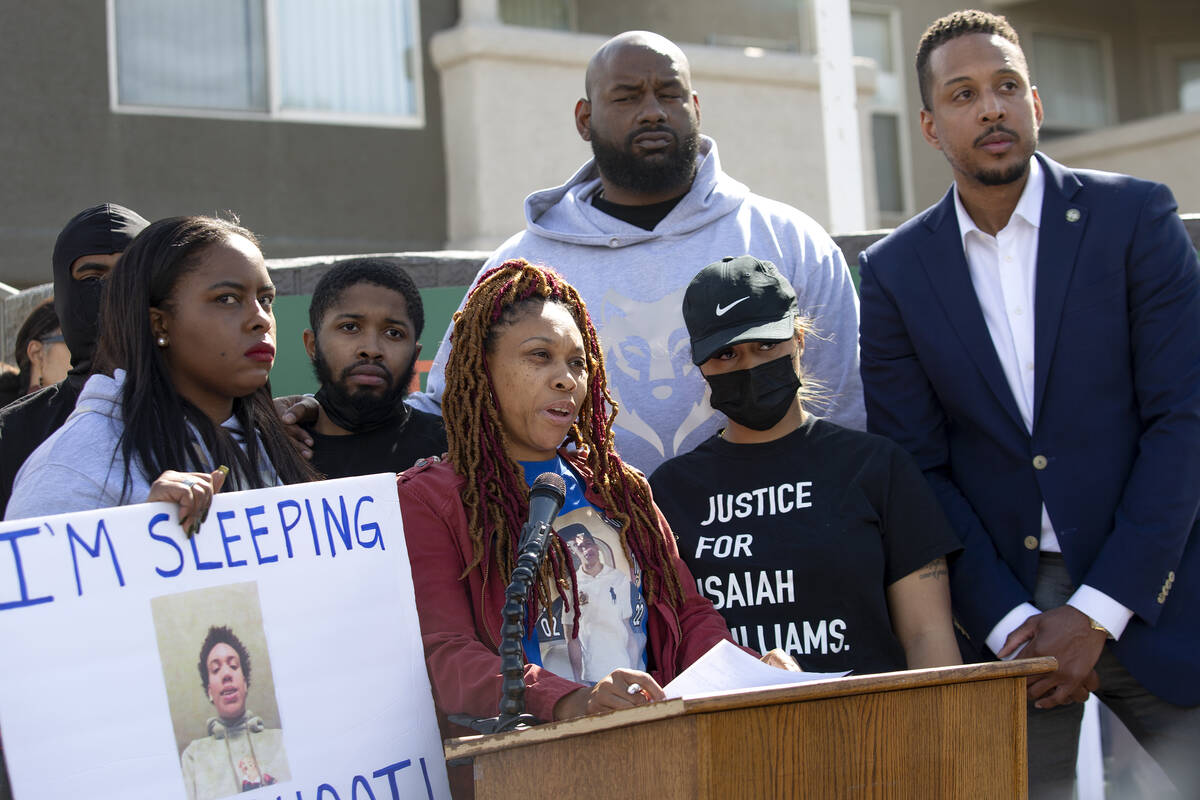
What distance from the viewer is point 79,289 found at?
351 centimetres

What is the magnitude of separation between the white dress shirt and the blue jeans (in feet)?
0.40

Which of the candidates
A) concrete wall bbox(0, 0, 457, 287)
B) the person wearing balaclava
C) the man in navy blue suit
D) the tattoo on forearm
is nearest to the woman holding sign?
the person wearing balaclava

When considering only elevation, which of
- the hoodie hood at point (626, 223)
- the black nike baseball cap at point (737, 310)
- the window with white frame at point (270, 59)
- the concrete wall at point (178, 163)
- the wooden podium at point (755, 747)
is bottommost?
the wooden podium at point (755, 747)

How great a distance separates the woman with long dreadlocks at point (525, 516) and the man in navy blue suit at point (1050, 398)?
863 mm

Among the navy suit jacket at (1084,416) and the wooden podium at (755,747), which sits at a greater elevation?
the navy suit jacket at (1084,416)

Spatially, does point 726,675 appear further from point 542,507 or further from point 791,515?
point 791,515

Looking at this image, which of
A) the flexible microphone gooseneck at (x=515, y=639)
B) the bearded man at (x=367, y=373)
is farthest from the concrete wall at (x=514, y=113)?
the flexible microphone gooseneck at (x=515, y=639)

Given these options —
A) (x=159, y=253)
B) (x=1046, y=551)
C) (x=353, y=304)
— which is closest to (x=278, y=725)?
→ (x=159, y=253)

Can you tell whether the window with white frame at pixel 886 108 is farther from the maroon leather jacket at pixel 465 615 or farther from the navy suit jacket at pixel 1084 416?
the maroon leather jacket at pixel 465 615

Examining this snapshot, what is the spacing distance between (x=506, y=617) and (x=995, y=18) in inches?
91.4

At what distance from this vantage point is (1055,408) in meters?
3.26

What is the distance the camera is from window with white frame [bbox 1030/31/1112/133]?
1394 cm

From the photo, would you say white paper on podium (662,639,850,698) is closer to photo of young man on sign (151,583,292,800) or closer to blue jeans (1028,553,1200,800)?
photo of young man on sign (151,583,292,800)

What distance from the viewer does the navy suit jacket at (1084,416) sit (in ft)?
10.3
